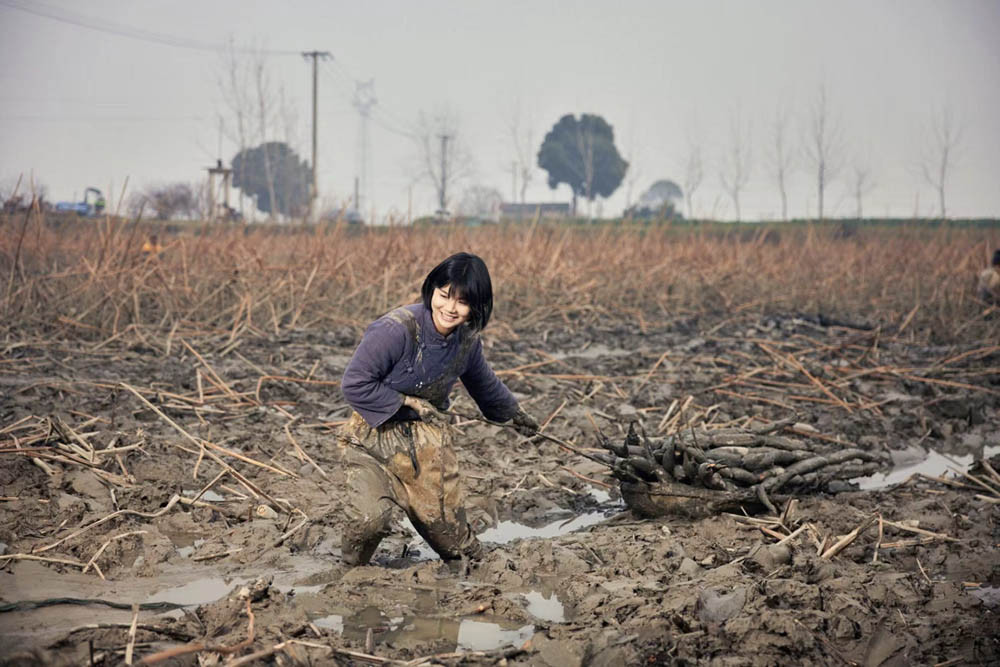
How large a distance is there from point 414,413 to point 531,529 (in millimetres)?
1188

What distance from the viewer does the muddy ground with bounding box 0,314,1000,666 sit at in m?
2.71

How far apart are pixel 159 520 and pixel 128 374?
323 cm

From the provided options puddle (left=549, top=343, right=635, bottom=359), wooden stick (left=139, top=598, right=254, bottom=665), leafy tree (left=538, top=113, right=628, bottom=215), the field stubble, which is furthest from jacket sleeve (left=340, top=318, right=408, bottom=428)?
leafy tree (left=538, top=113, right=628, bottom=215)

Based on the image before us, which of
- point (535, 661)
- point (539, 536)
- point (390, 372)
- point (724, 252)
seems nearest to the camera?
point (535, 661)

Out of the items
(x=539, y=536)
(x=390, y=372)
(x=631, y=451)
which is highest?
(x=390, y=372)

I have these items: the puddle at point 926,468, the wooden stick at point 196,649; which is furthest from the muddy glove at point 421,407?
the puddle at point 926,468

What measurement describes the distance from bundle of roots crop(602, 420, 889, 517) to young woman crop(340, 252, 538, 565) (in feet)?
3.28

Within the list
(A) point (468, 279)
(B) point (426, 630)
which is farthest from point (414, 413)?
(B) point (426, 630)

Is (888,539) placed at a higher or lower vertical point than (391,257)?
lower

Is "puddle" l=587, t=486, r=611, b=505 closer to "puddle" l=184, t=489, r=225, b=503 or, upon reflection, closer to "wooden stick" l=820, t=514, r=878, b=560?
"wooden stick" l=820, t=514, r=878, b=560

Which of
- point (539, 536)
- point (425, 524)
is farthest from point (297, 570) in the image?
point (539, 536)

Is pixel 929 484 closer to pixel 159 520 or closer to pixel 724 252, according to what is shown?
pixel 159 520

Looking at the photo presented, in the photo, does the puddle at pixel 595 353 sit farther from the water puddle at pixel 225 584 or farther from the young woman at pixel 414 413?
the water puddle at pixel 225 584

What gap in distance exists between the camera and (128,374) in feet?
22.5
